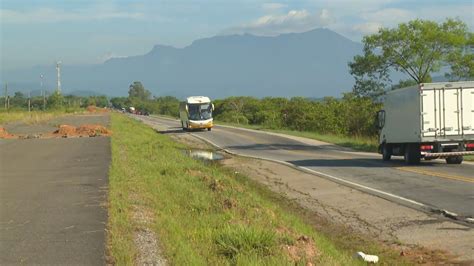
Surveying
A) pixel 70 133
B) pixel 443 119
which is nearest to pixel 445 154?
pixel 443 119

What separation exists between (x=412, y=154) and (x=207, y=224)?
14861 mm

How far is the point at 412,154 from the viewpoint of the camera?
23422mm

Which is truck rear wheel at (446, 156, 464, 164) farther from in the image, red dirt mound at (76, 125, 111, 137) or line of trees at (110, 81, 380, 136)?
red dirt mound at (76, 125, 111, 137)

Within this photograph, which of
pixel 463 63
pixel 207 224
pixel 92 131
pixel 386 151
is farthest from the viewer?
pixel 92 131

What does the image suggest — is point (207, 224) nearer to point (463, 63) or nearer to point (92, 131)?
point (463, 63)

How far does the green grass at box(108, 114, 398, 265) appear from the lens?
26.3 ft

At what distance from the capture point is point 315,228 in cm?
1212

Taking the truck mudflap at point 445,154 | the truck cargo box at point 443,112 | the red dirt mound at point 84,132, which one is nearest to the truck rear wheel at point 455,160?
the truck mudflap at point 445,154

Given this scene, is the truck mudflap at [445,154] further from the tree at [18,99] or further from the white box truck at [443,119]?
the tree at [18,99]

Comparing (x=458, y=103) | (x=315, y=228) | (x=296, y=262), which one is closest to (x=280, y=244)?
(x=296, y=262)

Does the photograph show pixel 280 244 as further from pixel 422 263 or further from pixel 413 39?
pixel 413 39

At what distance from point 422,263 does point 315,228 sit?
3.31 meters

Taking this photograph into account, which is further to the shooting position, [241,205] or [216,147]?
[216,147]

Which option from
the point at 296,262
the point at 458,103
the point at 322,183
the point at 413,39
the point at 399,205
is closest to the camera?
the point at 296,262
